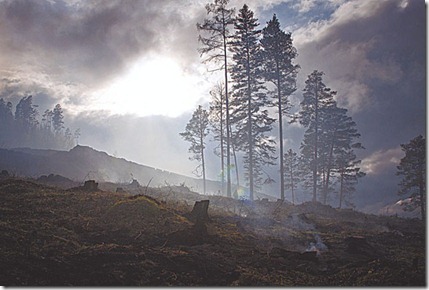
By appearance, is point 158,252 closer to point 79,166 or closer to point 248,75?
point 248,75

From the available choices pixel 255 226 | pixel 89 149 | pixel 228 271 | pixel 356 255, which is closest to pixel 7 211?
pixel 228 271

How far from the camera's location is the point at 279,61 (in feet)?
82.8

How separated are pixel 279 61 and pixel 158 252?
21796mm

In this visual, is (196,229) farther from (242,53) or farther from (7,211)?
(242,53)

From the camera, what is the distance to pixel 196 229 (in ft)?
27.2

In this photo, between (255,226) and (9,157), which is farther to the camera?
(9,157)

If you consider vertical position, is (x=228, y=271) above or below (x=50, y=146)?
below

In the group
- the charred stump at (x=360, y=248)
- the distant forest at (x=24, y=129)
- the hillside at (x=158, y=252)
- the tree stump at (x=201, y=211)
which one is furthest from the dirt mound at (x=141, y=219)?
the distant forest at (x=24, y=129)

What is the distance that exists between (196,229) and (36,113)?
104 metres

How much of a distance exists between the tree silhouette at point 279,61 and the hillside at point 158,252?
16460 mm

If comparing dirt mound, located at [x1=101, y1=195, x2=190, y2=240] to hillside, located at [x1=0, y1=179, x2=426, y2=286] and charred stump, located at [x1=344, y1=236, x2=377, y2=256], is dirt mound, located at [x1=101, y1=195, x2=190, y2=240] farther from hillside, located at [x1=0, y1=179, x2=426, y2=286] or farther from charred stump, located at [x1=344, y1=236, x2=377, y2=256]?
charred stump, located at [x1=344, y1=236, x2=377, y2=256]

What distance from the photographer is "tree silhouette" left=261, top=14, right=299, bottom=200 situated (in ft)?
81.1

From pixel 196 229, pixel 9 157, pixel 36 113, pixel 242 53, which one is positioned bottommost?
pixel 196 229

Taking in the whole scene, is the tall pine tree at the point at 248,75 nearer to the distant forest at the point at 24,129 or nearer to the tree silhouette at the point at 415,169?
the tree silhouette at the point at 415,169
